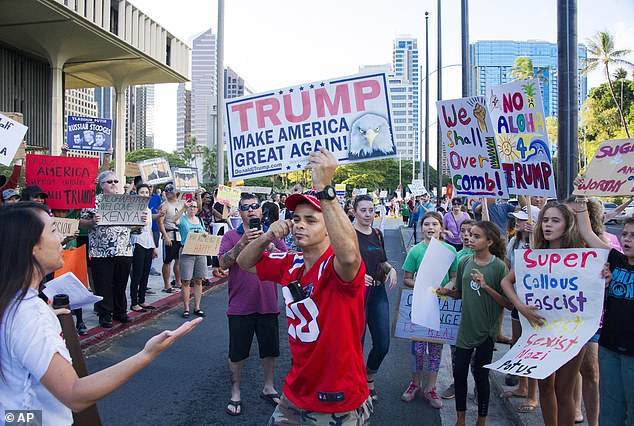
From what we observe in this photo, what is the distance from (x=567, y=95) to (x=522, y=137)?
81 centimetres

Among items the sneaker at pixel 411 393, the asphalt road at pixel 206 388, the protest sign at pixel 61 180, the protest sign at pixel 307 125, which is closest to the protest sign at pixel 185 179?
the protest sign at pixel 61 180

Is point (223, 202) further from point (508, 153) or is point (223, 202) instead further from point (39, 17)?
point (39, 17)

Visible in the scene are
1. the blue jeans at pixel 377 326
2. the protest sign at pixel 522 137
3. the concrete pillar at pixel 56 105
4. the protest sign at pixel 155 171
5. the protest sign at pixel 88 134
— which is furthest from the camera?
the concrete pillar at pixel 56 105

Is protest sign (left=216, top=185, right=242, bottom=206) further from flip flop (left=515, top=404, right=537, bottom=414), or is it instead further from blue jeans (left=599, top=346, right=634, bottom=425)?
blue jeans (left=599, top=346, right=634, bottom=425)

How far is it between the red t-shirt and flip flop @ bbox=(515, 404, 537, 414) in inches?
104

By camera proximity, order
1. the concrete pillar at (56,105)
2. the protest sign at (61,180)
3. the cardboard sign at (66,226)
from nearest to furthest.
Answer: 1. the cardboard sign at (66,226)
2. the protest sign at (61,180)
3. the concrete pillar at (56,105)

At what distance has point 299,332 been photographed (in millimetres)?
3076

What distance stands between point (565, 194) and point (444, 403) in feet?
8.99

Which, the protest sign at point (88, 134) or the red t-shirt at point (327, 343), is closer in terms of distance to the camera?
the red t-shirt at point (327, 343)

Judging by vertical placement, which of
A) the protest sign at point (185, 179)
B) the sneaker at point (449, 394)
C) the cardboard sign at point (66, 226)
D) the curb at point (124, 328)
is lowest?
the sneaker at point (449, 394)

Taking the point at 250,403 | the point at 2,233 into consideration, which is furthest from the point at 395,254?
the point at 2,233

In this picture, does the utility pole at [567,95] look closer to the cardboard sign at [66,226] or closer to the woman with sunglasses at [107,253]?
the woman with sunglasses at [107,253]

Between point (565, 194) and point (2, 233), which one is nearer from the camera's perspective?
point (2, 233)

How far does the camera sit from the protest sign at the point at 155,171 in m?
10.1
